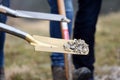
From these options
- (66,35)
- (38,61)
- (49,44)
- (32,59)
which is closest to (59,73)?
(66,35)

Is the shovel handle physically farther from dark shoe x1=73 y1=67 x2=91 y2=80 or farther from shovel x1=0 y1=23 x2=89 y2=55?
dark shoe x1=73 y1=67 x2=91 y2=80

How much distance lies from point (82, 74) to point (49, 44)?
721mm

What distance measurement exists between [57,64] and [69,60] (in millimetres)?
433

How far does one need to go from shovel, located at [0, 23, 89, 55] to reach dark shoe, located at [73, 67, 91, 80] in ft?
1.84

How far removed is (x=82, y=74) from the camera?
4945 mm

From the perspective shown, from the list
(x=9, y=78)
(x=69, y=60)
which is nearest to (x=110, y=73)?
(x=9, y=78)

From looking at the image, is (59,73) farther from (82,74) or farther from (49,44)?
(49,44)

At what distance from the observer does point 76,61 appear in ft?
17.6

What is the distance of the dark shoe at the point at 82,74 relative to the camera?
490cm

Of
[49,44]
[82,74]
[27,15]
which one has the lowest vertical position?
[82,74]

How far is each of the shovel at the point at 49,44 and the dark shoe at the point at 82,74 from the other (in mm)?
560

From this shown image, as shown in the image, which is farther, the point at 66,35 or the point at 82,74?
the point at 82,74

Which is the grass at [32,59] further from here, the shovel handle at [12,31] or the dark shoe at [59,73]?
the shovel handle at [12,31]

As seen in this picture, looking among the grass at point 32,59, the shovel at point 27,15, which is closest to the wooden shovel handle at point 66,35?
the shovel at point 27,15
